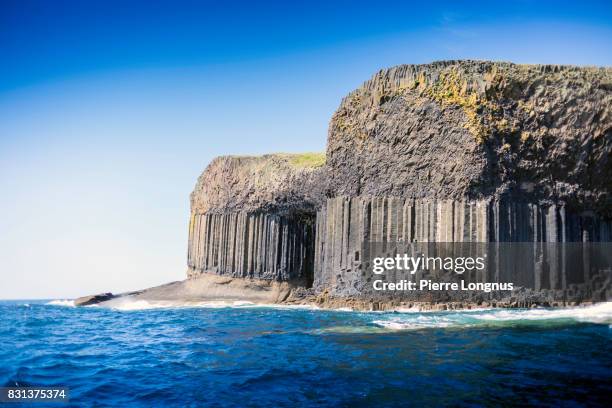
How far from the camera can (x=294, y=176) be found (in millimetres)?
41562

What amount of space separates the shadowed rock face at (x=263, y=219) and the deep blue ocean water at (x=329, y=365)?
2232 cm

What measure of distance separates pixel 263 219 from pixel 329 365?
31.0 m

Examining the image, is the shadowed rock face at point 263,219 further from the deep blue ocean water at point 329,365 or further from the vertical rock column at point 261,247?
the deep blue ocean water at point 329,365

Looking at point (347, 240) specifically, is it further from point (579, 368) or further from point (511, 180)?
point (579, 368)

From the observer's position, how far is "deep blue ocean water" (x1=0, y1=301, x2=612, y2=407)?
9938 mm

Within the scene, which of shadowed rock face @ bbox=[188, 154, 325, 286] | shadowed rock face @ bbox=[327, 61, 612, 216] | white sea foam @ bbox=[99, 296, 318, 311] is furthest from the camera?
shadowed rock face @ bbox=[188, 154, 325, 286]

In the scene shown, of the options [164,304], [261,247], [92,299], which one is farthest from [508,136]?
[92,299]

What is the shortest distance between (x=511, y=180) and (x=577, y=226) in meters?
4.80

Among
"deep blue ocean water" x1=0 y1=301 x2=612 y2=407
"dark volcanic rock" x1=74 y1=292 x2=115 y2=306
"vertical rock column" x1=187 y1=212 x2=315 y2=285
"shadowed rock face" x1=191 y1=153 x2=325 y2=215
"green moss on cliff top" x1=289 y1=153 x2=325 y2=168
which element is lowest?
"dark volcanic rock" x1=74 y1=292 x2=115 y2=306

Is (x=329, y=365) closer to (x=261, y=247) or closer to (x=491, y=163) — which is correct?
(x=491, y=163)

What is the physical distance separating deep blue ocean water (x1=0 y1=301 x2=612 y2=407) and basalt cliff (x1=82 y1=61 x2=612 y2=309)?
11029mm

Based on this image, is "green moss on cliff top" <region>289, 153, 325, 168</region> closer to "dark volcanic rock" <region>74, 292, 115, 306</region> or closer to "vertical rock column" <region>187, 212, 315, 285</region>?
"vertical rock column" <region>187, 212, 315, 285</region>

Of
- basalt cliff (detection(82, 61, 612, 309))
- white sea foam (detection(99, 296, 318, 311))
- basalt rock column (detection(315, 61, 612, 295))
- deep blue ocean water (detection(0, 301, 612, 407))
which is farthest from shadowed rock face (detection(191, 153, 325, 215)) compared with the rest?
deep blue ocean water (detection(0, 301, 612, 407))

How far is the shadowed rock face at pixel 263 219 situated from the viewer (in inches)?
1642
